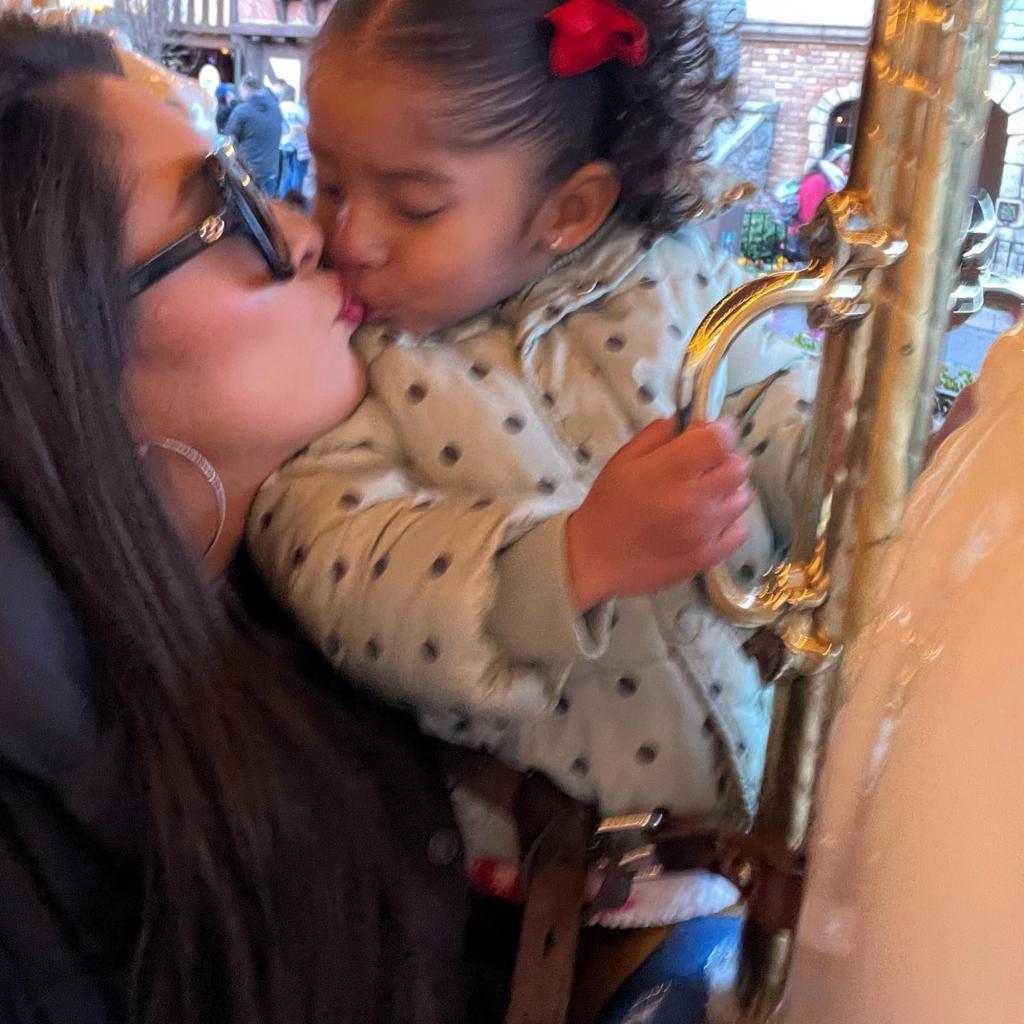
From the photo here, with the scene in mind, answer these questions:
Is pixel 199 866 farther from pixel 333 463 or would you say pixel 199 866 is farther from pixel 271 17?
pixel 271 17

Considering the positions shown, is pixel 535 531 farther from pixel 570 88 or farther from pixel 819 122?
pixel 819 122

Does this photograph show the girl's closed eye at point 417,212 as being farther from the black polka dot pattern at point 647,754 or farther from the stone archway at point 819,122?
the stone archway at point 819,122

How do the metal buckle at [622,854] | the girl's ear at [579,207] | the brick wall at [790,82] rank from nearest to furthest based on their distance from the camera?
the metal buckle at [622,854] < the girl's ear at [579,207] < the brick wall at [790,82]

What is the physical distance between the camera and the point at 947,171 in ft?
1.18

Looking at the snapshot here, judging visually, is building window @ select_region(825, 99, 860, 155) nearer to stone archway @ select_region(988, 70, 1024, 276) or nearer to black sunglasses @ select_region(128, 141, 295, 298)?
stone archway @ select_region(988, 70, 1024, 276)

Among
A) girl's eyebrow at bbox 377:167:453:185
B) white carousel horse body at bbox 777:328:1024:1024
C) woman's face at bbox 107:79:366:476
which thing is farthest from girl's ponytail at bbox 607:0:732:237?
white carousel horse body at bbox 777:328:1024:1024

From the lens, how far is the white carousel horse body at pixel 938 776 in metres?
0.22

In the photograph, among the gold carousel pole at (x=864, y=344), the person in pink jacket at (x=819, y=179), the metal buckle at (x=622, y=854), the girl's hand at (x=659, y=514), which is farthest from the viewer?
the person in pink jacket at (x=819, y=179)

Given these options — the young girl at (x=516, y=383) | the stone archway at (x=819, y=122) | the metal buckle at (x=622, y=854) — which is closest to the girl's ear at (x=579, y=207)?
the young girl at (x=516, y=383)

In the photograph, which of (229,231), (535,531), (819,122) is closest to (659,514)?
(535,531)

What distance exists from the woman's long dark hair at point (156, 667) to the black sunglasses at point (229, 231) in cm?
3

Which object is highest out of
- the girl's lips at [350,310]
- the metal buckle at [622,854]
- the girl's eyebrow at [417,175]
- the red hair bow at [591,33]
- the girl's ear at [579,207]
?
the red hair bow at [591,33]

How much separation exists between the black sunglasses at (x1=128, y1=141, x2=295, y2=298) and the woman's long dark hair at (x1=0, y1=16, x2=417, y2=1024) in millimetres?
25

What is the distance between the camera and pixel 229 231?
0.62 metres
